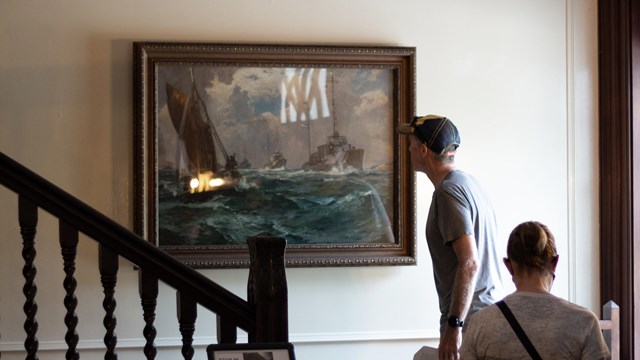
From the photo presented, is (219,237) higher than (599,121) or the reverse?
the reverse

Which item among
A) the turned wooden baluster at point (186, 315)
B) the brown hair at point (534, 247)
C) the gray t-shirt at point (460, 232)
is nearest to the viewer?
the brown hair at point (534, 247)

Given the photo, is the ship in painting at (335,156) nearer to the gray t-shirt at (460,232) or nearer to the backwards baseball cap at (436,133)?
the backwards baseball cap at (436,133)

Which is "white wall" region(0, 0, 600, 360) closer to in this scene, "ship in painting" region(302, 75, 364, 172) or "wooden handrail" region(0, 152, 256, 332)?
"ship in painting" region(302, 75, 364, 172)

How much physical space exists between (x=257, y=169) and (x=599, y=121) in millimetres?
2247

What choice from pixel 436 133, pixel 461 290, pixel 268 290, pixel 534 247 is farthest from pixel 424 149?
pixel 534 247

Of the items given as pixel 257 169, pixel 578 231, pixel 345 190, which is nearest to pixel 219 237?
pixel 257 169

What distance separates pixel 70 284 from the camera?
10.5 feet

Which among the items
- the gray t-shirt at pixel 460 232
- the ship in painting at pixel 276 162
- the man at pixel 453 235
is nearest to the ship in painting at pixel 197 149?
the ship in painting at pixel 276 162

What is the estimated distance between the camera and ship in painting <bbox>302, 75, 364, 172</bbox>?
542 cm

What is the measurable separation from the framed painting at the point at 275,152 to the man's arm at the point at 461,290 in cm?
180

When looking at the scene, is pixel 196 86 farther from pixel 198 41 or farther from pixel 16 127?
pixel 16 127

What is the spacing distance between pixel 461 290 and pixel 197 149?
227 centimetres

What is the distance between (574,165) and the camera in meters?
5.73

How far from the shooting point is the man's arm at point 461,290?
3.57 meters
